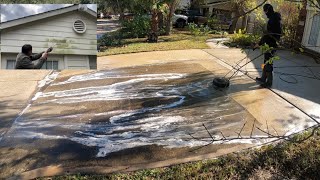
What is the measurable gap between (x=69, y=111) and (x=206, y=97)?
2478mm

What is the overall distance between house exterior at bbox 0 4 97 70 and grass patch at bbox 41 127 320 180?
1324 mm

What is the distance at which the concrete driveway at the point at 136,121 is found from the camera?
13.0 feet

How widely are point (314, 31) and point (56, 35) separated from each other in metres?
9.95


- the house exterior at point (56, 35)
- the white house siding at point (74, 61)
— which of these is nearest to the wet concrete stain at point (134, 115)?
the white house siding at point (74, 61)

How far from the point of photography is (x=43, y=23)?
2.90 metres

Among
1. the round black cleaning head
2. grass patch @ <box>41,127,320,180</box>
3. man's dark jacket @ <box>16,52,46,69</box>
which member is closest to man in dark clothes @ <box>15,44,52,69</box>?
man's dark jacket @ <box>16,52,46,69</box>

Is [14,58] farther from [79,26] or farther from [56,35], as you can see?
[79,26]

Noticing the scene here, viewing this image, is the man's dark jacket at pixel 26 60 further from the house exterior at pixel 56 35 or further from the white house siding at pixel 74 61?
the white house siding at pixel 74 61

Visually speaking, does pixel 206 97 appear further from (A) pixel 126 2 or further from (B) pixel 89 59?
(A) pixel 126 2

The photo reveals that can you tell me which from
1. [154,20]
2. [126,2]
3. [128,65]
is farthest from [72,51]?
[126,2]

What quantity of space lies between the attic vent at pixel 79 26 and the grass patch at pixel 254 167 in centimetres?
156

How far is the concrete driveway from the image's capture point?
13.0ft

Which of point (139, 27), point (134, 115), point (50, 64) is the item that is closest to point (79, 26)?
point (50, 64)

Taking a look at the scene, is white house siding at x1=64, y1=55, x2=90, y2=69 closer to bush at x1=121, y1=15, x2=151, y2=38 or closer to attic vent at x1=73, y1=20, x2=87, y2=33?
attic vent at x1=73, y1=20, x2=87, y2=33
